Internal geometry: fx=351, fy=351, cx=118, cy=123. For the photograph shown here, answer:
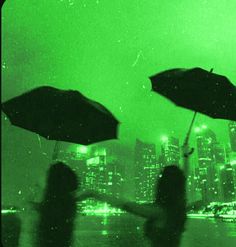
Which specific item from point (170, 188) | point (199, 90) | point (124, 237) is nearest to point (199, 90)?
point (199, 90)

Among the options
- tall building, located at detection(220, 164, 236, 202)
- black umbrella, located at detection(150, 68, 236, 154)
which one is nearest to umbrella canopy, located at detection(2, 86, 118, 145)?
black umbrella, located at detection(150, 68, 236, 154)

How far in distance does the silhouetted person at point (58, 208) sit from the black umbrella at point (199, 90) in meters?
1.83

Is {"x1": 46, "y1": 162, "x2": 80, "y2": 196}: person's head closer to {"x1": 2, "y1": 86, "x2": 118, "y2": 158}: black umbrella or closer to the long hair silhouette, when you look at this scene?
the long hair silhouette

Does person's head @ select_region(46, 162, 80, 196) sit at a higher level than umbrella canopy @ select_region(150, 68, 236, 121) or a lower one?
lower

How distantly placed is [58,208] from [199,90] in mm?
2544

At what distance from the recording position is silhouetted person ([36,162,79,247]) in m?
3.34

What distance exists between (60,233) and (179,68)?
9.13ft

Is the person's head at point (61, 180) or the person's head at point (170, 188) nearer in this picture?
the person's head at point (170, 188)

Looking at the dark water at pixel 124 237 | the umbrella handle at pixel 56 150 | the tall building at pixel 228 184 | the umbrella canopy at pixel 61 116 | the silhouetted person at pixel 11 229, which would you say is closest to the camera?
the silhouetted person at pixel 11 229

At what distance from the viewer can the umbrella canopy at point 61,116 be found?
15.3 feet

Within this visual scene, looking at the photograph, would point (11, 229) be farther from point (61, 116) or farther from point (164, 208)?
point (61, 116)

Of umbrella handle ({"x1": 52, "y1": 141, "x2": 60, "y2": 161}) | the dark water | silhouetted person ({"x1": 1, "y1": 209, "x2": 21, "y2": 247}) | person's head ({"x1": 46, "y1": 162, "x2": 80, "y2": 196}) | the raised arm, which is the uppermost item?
umbrella handle ({"x1": 52, "y1": 141, "x2": 60, "y2": 161})

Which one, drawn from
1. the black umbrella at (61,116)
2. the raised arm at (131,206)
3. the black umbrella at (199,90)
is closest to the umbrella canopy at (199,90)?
the black umbrella at (199,90)

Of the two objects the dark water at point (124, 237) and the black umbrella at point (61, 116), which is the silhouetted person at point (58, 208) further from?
the black umbrella at point (61, 116)
